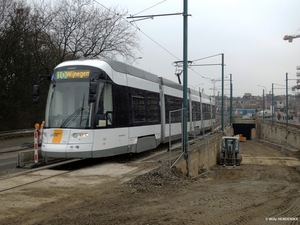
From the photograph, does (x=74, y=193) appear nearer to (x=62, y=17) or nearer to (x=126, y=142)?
(x=126, y=142)

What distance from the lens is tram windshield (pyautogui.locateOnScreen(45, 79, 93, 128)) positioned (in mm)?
11094

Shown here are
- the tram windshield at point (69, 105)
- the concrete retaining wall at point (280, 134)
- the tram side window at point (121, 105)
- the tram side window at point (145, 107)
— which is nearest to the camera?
the tram windshield at point (69, 105)

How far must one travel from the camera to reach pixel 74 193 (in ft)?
25.6

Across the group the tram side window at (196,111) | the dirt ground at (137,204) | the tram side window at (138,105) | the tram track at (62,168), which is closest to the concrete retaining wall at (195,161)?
the tram side window at (196,111)

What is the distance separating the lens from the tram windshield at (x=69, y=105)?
11.1 m

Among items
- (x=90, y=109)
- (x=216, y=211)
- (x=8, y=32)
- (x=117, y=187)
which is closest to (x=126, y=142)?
(x=90, y=109)

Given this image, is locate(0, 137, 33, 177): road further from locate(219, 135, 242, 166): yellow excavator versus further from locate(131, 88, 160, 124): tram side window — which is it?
locate(219, 135, 242, 166): yellow excavator

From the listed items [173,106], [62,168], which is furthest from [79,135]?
[173,106]

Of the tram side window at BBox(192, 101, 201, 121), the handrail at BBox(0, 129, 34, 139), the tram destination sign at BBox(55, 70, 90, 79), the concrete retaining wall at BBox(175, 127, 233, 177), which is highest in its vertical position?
the tram destination sign at BBox(55, 70, 90, 79)

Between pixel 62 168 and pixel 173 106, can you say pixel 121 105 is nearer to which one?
pixel 62 168

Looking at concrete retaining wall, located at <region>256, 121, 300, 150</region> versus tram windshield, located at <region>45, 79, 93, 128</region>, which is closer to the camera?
tram windshield, located at <region>45, 79, 93, 128</region>

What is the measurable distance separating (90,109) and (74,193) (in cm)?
383

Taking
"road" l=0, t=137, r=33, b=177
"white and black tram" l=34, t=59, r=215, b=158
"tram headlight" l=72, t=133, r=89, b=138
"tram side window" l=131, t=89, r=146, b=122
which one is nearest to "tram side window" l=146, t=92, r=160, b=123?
"tram side window" l=131, t=89, r=146, b=122

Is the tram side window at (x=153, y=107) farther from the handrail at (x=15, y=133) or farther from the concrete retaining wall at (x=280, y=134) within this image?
the concrete retaining wall at (x=280, y=134)
